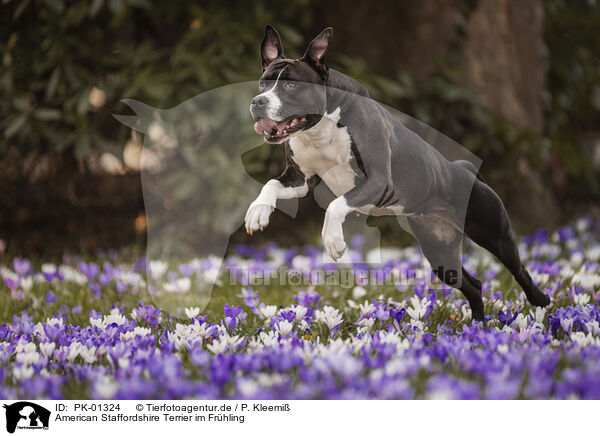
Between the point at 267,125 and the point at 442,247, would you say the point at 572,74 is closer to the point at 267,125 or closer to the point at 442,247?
the point at 442,247

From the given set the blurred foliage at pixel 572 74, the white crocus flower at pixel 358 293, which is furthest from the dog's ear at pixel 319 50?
the blurred foliage at pixel 572 74

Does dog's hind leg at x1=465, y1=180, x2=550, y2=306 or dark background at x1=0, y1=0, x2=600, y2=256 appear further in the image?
dark background at x1=0, y1=0, x2=600, y2=256

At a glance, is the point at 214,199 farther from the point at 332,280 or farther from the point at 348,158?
the point at 348,158

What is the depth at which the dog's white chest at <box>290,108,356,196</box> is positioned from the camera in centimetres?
203

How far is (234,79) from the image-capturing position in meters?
4.32

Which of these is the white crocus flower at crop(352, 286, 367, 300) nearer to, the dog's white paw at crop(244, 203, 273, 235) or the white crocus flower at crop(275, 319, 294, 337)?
the white crocus flower at crop(275, 319, 294, 337)

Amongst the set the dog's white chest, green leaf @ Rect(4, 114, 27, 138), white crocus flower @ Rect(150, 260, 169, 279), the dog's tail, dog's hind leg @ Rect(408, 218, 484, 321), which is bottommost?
green leaf @ Rect(4, 114, 27, 138)

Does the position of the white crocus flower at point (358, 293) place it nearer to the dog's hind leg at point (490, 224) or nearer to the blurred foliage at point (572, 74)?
the dog's hind leg at point (490, 224)

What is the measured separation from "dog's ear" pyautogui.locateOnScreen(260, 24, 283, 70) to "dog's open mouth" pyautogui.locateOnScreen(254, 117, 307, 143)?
242 millimetres
